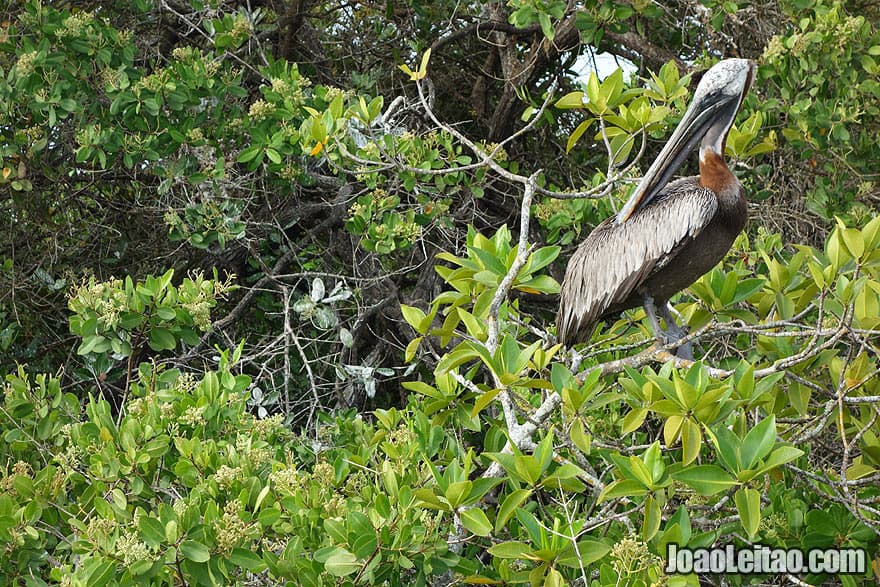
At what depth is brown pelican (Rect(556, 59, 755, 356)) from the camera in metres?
3.46

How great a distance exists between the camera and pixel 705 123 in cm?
368

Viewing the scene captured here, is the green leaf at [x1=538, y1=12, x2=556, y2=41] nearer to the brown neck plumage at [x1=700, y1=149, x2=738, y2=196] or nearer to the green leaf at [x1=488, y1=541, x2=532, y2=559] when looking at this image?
the brown neck plumage at [x1=700, y1=149, x2=738, y2=196]

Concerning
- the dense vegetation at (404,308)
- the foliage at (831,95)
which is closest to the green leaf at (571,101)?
the dense vegetation at (404,308)

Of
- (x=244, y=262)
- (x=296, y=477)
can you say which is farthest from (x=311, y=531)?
(x=244, y=262)

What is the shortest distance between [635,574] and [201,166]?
3.24 meters

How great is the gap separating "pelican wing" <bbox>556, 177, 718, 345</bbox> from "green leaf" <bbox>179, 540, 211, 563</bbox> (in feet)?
5.99

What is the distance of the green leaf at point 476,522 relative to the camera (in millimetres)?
2334

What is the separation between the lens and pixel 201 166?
15.5ft

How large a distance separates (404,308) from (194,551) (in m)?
0.99

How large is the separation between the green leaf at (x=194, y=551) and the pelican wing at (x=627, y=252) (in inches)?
71.8

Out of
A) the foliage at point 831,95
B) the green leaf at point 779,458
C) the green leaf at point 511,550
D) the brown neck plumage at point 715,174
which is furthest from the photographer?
the foliage at point 831,95

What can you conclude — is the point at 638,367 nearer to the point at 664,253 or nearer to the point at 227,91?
the point at 664,253

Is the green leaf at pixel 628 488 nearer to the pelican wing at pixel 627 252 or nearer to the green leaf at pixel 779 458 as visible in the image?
Answer: the green leaf at pixel 779 458

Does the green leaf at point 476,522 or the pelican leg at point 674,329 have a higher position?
the green leaf at point 476,522
